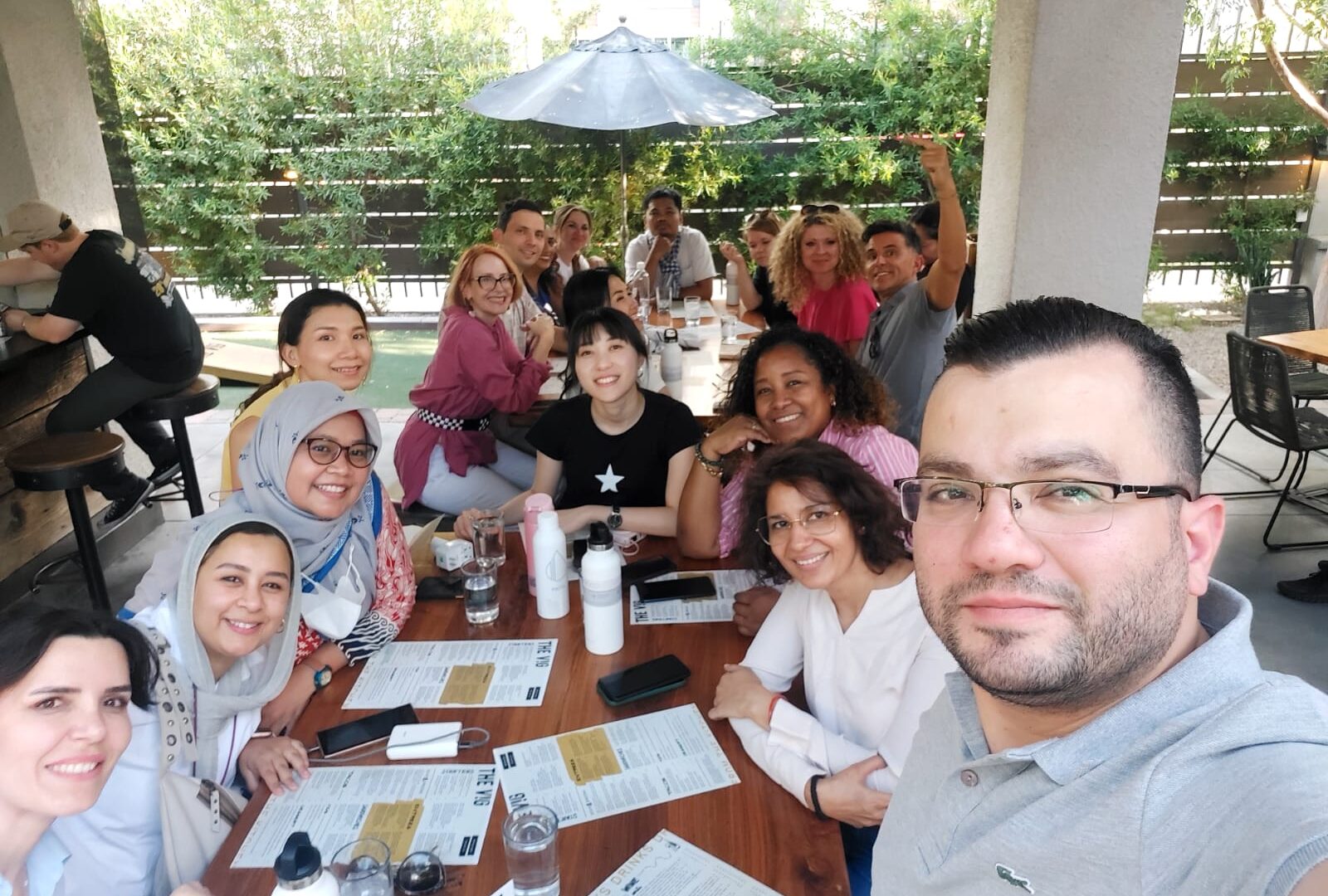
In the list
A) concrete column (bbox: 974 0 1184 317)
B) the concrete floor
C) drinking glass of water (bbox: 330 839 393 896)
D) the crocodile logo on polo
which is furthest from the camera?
the concrete floor

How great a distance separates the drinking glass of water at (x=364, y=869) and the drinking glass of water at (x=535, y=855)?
0.55ft

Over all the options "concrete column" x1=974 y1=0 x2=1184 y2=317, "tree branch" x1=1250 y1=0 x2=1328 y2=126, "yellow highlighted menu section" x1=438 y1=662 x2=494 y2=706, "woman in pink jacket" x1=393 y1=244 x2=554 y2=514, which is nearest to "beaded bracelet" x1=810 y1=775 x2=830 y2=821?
"yellow highlighted menu section" x1=438 y1=662 x2=494 y2=706

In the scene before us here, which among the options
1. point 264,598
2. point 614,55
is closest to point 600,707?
point 264,598

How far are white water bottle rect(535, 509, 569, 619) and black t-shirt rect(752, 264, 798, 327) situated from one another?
3334mm

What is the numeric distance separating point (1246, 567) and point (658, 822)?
3.56m

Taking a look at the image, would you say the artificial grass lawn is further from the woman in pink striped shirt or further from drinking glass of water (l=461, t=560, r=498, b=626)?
drinking glass of water (l=461, t=560, r=498, b=626)

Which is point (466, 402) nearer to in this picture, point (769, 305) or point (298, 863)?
point (769, 305)

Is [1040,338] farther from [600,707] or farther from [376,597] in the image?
[376,597]

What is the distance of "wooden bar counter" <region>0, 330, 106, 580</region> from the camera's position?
12.4 ft

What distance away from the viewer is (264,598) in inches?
63.5

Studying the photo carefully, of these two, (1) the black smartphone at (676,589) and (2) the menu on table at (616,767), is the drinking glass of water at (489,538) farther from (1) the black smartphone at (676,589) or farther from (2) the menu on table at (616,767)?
(2) the menu on table at (616,767)

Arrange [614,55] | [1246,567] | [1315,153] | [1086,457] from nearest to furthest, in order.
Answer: [1086,457]
[1246,567]
[614,55]
[1315,153]

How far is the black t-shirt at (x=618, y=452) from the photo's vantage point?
2.66 m

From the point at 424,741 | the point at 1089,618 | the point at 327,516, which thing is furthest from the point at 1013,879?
the point at 327,516
